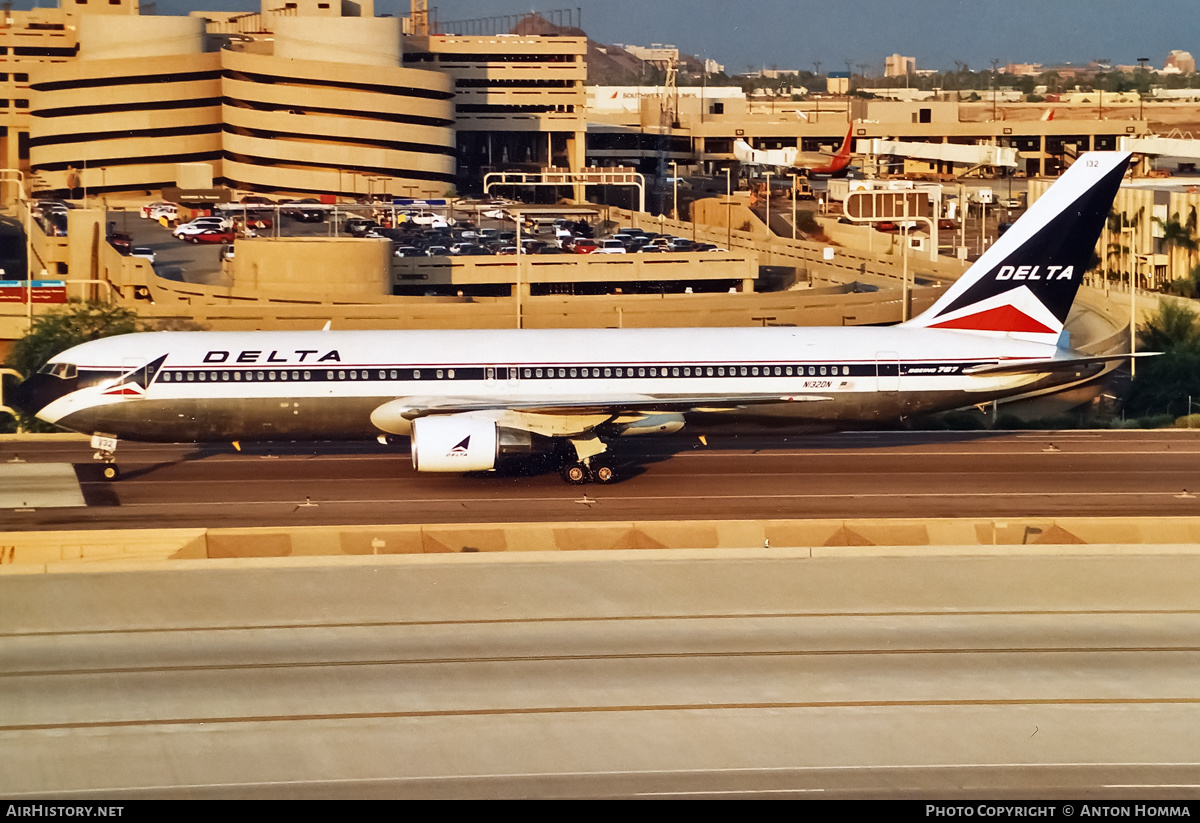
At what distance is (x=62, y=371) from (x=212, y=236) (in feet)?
232

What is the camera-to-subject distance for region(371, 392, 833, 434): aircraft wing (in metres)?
36.2

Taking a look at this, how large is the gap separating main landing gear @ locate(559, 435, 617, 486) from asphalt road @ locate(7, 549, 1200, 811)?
39.8ft

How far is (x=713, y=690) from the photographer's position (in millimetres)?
18859

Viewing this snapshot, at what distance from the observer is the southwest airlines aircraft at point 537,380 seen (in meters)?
36.7

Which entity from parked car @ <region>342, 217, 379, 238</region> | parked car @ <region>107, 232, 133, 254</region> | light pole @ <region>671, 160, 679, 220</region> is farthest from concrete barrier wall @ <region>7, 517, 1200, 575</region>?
light pole @ <region>671, 160, 679, 220</region>

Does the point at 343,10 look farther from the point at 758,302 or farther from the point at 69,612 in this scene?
the point at 69,612

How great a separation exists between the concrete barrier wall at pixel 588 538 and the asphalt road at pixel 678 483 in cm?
630

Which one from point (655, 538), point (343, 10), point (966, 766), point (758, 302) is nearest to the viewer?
point (966, 766)

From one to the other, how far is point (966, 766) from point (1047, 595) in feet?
21.8

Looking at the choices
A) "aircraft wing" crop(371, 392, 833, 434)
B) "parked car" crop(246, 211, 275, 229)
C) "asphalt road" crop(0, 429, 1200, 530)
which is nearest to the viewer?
"asphalt road" crop(0, 429, 1200, 530)

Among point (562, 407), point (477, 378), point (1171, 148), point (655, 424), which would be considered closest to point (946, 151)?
point (1171, 148)

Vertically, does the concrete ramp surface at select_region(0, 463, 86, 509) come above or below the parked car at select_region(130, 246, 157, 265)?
below

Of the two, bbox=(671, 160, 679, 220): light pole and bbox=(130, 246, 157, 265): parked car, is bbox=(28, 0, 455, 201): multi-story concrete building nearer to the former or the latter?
A: bbox=(671, 160, 679, 220): light pole
